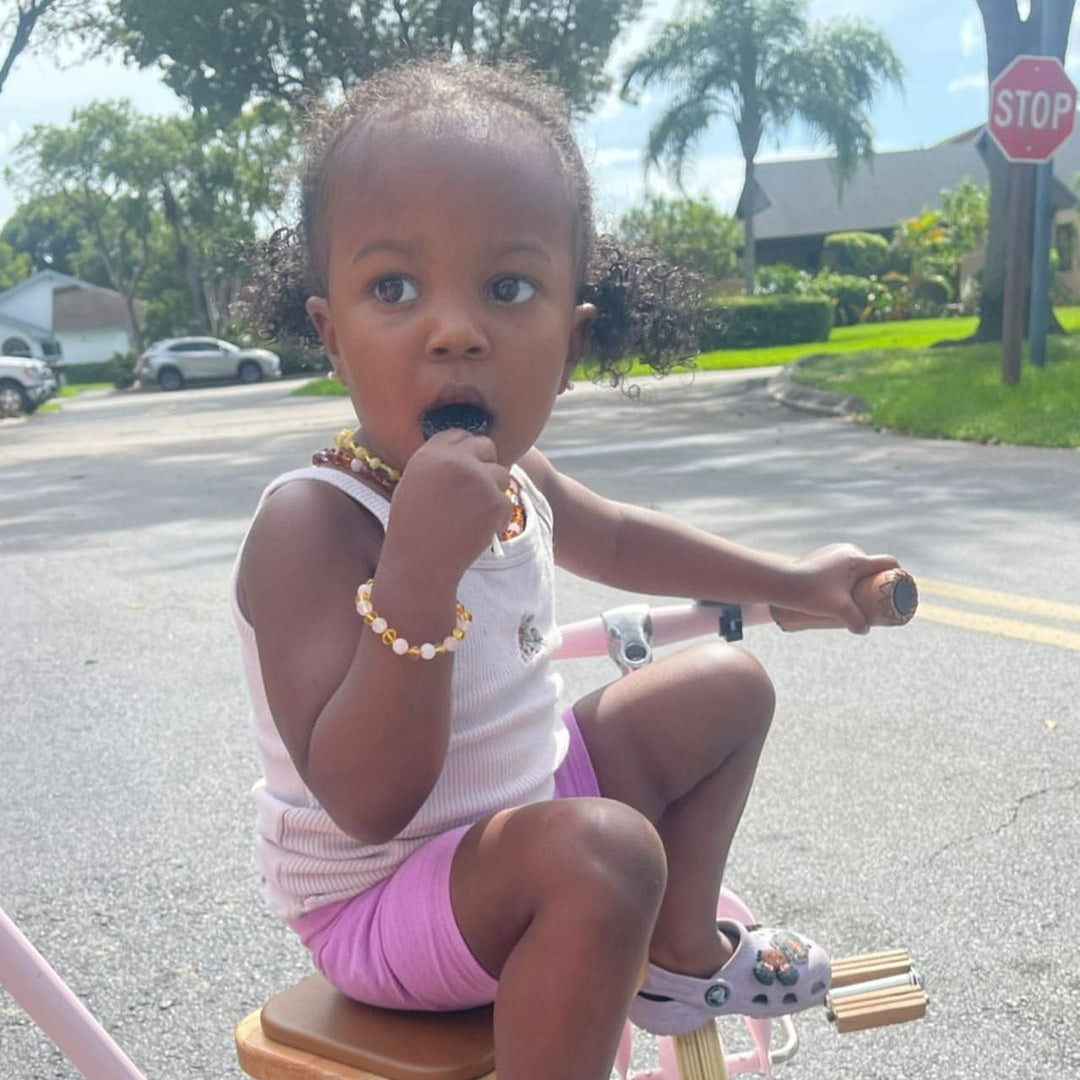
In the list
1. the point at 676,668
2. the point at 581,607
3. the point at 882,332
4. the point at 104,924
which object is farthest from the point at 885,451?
the point at 882,332

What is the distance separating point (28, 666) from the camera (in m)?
5.03

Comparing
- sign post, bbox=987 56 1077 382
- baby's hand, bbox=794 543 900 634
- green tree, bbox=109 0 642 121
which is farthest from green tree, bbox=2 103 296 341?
baby's hand, bbox=794 543 900 634

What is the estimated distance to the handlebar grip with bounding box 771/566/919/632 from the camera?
1812 millimetres

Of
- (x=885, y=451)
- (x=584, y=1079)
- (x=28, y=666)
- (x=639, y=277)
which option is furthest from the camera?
(x=885, y=451)

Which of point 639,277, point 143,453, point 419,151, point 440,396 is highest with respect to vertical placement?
point 419,151

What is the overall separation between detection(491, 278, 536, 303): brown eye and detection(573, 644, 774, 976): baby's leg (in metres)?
0.49

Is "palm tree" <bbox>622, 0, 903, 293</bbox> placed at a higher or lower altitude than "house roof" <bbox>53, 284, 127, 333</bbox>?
higher

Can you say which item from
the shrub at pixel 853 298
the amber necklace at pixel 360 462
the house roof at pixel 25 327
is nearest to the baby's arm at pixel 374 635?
the amber necklace at pixel 360 462

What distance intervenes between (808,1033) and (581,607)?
2866 mm

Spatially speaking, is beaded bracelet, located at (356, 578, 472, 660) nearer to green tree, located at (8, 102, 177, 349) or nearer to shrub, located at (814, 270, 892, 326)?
shrub, located at (814, 270, 892, 326)

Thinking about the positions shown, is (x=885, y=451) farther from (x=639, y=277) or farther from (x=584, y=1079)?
(x=584, y=1079)

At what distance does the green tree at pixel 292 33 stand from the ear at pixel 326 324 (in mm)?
18961

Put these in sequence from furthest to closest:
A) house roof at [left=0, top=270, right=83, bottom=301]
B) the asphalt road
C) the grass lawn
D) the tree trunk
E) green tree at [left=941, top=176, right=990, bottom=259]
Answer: house roof at [left=0, top=270, right=83, bottom=301] < green tree at [left=941, top=176, right=990, bottom=259] < the tree trunk < the grass lawn < the asphalt road

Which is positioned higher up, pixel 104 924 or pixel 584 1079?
pixel 584 1079
